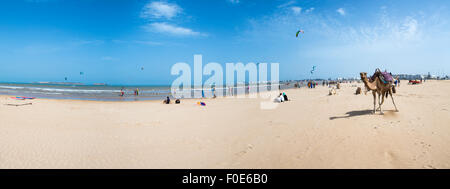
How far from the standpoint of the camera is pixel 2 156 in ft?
22.2

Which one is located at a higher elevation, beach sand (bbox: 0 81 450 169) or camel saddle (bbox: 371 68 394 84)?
camel saddle (bbox: 371 68 394 84)

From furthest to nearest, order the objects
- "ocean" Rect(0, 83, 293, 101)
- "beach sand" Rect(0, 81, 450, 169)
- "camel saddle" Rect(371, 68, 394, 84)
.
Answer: "ocean" Rect(0, 83, 293, 101)
"camel saddle" Rect(371, 68, 394, 84)
"beach sand" Rect(0, 81, 450, 169)

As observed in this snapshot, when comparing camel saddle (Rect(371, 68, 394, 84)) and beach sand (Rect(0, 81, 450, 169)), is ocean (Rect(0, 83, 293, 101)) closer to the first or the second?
beach sand (Rect(0, 81, 450, 169))

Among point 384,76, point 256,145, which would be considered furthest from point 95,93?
point 384,76

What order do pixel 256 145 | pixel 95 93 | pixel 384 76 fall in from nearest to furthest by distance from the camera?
pixel 256 145 < pixel 384 76 < pixel 95 93

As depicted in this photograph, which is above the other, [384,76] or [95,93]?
[384,76]

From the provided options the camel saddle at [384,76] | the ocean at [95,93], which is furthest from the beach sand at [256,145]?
the ocean at [95,93]

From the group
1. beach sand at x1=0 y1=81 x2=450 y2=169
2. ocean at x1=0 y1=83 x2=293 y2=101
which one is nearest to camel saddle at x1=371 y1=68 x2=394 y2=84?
beach sand at x1=0 y1=81 x2=450 y2=169

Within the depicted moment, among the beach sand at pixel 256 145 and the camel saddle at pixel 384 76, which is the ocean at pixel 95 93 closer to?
the beach sand at pixel 256 145

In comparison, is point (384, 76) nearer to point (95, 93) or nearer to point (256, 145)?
point (256, 145)
